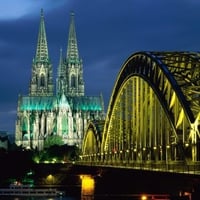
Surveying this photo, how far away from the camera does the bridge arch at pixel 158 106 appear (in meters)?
51.2

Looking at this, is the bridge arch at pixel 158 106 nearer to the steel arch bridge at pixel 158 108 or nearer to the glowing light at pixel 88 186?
the steel arch bridge at pixel 158 108

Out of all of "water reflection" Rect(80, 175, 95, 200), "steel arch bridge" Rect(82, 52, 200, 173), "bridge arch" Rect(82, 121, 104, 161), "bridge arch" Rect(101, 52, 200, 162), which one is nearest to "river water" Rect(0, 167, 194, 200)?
"water reflection" Rect(80, 175, 95, 200)

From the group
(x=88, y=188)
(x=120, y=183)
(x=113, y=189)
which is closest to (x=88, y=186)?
(x=88, y=188)

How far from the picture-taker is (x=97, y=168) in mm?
86062

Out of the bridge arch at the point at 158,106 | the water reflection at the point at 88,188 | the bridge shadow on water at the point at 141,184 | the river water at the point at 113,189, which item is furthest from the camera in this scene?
the water reflection at the point at 88,188

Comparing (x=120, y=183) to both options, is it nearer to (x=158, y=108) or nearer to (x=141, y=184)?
(x=141, y=184)

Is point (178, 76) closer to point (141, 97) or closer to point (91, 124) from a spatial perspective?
point (141, 97)

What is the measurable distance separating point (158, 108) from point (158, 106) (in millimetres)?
205

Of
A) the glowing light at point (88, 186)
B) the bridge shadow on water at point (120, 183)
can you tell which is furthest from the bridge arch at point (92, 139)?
the glowing light at point (88, 186)

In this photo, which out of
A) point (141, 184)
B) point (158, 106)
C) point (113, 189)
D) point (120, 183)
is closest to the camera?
point (158, 106)

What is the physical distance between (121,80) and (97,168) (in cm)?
1370

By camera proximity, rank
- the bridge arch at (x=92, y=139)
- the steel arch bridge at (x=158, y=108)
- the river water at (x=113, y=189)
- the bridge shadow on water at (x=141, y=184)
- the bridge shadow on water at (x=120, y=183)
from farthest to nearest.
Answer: the bridge arch at (x=92, y=139) → the river water at (x=113, y=189) → the bridge shadow on water at (x=120, y=183) → the steel arch bridge at (x=158, y=108) → the bridge shadow on water at (x=141, y=184)

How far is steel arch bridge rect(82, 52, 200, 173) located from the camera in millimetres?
51000

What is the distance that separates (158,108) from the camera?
6081cm
